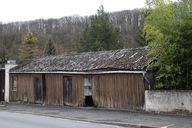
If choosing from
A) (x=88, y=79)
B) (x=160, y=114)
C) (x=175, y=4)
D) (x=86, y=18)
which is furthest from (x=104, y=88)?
(x=86, y=18)

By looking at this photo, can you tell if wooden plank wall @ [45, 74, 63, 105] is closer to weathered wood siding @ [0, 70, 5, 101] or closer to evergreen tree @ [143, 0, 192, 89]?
weathered wood siding @ [0, 70, 5, 101]

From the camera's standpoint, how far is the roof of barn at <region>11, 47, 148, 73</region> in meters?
26.3

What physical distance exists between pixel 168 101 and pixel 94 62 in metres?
8.72

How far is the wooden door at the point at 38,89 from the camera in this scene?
3434cm

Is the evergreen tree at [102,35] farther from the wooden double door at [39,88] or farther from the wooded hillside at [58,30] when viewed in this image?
the wooded hillside at [58,30]

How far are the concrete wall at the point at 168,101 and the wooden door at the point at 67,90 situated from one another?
27.3 ft

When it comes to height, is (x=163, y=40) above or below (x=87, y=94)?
above

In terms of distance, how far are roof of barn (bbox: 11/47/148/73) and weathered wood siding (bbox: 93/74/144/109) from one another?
1.90ft

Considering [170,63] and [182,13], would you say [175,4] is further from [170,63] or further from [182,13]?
[170,63]

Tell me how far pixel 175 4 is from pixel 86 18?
10606 cm

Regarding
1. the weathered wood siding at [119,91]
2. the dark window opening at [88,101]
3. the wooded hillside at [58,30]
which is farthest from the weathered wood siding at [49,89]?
the wooded hillside at [58,30]

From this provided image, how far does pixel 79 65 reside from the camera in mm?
30906

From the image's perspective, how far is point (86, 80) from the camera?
97.3 ft

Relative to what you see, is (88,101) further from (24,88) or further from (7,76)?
(7,76)
